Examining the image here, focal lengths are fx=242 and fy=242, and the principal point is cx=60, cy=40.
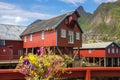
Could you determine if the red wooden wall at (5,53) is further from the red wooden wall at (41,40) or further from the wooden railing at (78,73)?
the wooden railing at (78,73)

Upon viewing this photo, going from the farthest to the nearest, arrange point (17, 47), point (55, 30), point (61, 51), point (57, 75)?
point (17, 47) < point (61, 51) < point (55, 30) < point (57, 75)

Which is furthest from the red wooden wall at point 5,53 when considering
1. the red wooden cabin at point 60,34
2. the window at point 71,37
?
the window at point 71,37

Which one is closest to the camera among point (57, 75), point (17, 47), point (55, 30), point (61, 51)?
point (57, 75)

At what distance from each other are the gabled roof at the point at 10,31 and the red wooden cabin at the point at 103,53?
20.5 m

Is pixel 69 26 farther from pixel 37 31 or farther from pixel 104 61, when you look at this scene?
pixel 104 61

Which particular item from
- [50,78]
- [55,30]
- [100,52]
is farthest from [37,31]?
[50,78]

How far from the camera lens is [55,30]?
38.8 m

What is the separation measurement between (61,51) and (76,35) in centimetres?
436

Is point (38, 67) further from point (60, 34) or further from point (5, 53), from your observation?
point (5, 53)

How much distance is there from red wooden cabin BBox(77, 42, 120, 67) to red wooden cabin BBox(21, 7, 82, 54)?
2059 centimetres

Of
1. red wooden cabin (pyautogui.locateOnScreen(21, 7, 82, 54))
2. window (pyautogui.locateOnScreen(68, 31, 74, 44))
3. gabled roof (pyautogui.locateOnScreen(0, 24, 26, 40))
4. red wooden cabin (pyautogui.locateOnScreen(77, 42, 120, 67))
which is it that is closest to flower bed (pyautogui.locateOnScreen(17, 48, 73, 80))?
red wooden cabin (pyautogui.locateOnScreen(21, 7, 82, 54))

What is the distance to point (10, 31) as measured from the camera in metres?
50.4

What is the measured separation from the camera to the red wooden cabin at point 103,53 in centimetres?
6335

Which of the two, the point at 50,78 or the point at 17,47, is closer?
the point at 50,78
